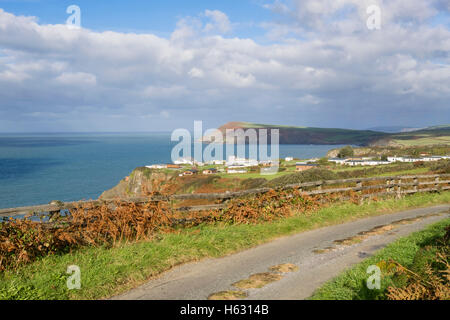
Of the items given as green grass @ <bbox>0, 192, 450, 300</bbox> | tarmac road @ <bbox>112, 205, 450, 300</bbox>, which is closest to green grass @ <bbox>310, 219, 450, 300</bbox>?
tarmac road @ <bbox>112, 205, 450, 300</bbox>

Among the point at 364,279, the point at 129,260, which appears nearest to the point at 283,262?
the point at 364,279

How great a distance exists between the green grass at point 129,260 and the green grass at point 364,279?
2.90 metres

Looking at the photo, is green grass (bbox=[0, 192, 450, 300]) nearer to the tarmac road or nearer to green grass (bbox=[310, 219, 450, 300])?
the tarmac road

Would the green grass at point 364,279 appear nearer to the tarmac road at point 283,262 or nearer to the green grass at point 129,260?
the tarmac road at point 283,262

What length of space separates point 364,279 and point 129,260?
446 centimetres

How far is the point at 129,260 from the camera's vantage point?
6875mm

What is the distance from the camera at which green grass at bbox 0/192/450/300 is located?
18.4 feet

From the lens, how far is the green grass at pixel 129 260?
561cm

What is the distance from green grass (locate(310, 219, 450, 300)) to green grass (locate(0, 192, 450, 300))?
290 cm

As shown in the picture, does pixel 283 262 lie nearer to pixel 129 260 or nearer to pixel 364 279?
pixel 364 279

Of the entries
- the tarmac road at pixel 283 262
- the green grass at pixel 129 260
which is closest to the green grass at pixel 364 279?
the tarmac road at pixel 283 262

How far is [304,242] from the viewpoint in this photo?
8.98m
